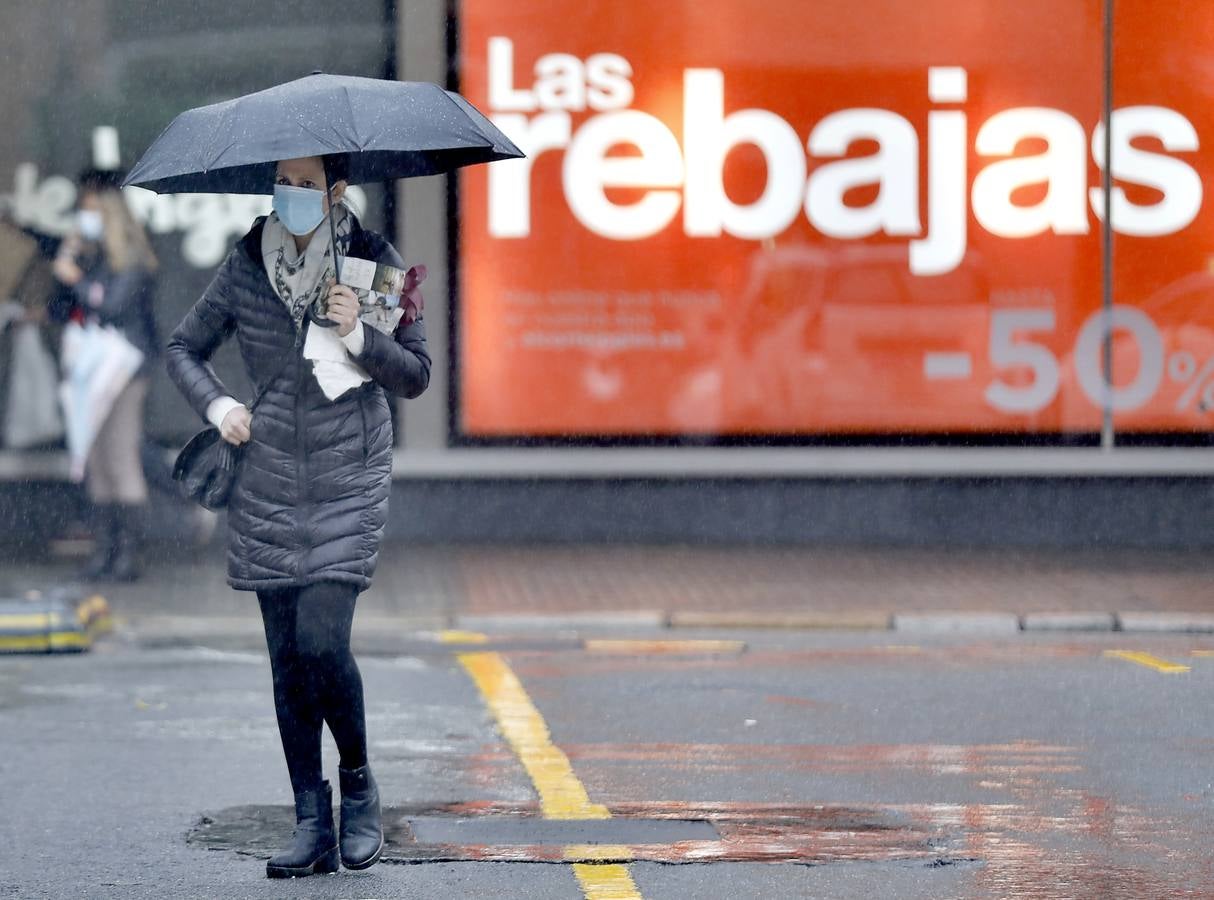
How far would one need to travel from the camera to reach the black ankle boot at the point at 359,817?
6242mm

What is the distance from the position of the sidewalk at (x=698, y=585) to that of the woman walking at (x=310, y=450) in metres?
5.05

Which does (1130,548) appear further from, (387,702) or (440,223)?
(387,702)

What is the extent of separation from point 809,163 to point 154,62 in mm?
4246

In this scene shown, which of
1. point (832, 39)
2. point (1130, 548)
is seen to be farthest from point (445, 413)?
point (1130, 548)

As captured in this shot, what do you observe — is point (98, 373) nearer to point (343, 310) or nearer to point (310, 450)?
point (310, 450)

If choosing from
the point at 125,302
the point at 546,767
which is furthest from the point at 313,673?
the point at 125,302

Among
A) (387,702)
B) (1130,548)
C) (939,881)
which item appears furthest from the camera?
(1130,548)

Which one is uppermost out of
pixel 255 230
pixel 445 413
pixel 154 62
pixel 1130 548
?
pixel 154 62

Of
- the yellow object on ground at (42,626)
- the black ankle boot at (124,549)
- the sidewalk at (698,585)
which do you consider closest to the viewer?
the yellow object on ground at (42,626)

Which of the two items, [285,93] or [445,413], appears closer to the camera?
[285,93]

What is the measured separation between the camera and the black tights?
607cm

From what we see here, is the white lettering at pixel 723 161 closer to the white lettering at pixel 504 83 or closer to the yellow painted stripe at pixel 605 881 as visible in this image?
the white lettering at pixel 504 83

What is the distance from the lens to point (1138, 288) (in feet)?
48.8

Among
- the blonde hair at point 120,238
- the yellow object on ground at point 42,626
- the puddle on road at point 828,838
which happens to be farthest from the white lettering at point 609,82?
the puddle on road at point 828,838
